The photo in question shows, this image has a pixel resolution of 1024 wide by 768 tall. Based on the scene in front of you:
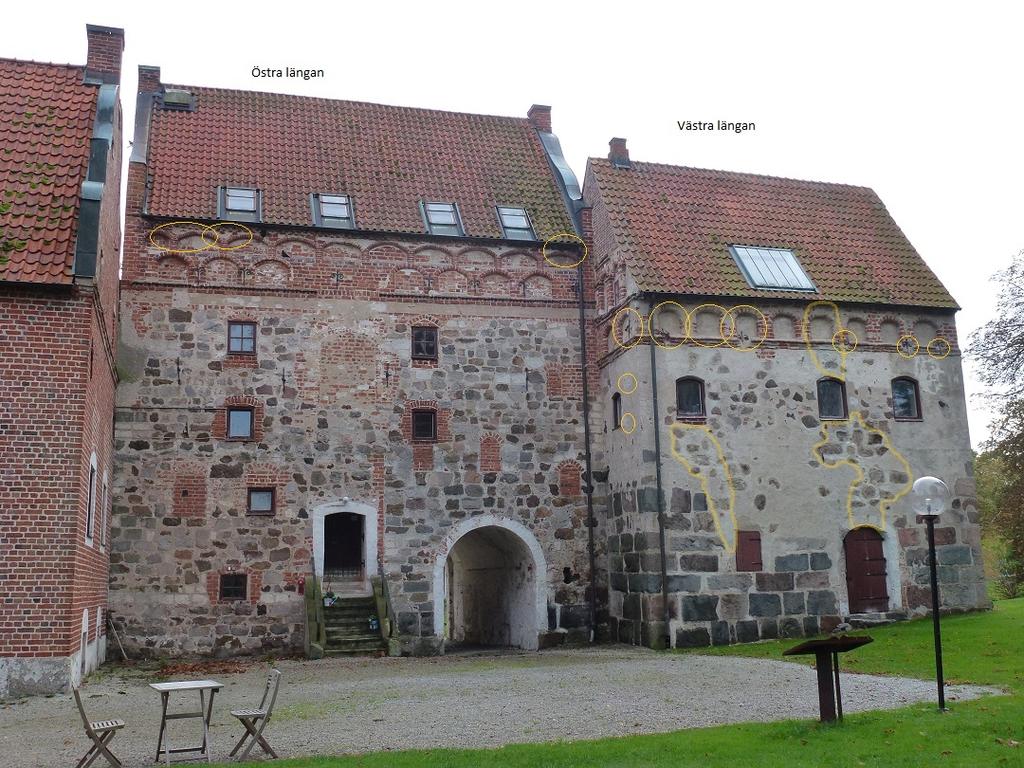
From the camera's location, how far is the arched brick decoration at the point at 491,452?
21047 mm

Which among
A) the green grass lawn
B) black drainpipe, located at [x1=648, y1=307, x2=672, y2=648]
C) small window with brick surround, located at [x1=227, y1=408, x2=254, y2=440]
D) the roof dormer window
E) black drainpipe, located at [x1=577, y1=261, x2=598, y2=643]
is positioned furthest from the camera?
black drainpipe, located at [x1=577, y1=261, x2=598, y2=643]

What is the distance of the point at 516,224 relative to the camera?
2255cm

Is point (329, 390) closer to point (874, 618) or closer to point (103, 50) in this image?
point (103, 50)

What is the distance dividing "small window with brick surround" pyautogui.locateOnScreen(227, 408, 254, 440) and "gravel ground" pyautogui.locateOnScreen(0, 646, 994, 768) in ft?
16.0

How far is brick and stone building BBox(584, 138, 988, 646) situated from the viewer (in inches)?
770

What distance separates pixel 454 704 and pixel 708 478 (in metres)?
8.80

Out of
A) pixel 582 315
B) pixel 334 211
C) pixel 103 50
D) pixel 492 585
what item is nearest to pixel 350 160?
pixel 334 211

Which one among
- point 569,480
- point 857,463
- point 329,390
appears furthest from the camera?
point 569,480

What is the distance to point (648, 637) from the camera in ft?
62.6

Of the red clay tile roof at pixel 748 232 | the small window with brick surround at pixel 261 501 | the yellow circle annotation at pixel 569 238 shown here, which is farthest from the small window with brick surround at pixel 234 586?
the red clay tile roof at pixel 748 232

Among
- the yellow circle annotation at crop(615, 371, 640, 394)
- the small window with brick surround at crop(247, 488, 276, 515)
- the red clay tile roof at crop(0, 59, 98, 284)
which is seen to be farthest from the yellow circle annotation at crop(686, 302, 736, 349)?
the red clay tile roof at crop(0, 59, 98, 284)

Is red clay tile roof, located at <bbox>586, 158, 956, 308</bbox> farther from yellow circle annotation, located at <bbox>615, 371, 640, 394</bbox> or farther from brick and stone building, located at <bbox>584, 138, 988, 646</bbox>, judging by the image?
yellow circle annotation, located at <bbox>615, 371, 640, 394</bbox>

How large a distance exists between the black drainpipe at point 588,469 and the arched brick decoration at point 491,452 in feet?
6.29

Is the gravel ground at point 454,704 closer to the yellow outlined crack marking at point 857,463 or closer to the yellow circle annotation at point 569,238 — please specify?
the yellow outlined crack marking at point 857,463
